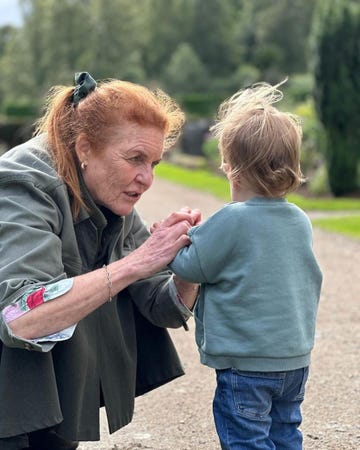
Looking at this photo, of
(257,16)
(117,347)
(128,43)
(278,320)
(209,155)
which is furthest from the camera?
(257,16)

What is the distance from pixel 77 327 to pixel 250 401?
24.5 inches

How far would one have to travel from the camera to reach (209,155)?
18.9m

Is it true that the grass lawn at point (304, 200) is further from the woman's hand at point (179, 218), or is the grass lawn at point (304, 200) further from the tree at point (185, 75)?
the tree at point (185, 75)

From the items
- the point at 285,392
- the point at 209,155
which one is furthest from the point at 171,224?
the point at 209,155

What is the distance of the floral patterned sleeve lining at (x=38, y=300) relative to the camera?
272 cm

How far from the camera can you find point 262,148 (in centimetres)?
267

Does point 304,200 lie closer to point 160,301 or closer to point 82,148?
point 160,301

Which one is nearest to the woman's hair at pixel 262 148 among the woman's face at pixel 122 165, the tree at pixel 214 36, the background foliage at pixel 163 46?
the woman's face at pixel 122 165

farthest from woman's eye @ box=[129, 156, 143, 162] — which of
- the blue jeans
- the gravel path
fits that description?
the gravel path

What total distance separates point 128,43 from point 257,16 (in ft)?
39.8

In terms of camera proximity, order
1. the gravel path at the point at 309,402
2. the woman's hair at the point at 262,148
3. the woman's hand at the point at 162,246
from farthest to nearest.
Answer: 1. the gravel path at the point at 309,402
2. the woman's hand at the point at 162,246
3. the woman's hair at the point at 262,148

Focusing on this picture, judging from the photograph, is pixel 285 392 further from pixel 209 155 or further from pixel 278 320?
pixel 209 155

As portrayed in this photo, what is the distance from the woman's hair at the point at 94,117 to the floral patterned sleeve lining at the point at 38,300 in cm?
38

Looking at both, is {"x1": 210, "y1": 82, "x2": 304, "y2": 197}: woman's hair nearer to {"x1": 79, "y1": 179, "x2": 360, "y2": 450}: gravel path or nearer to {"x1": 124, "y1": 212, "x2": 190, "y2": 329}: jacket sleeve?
{"x1": 124, "y1": 212, "x2": 190, "y2": 329}: jacket sleeve
